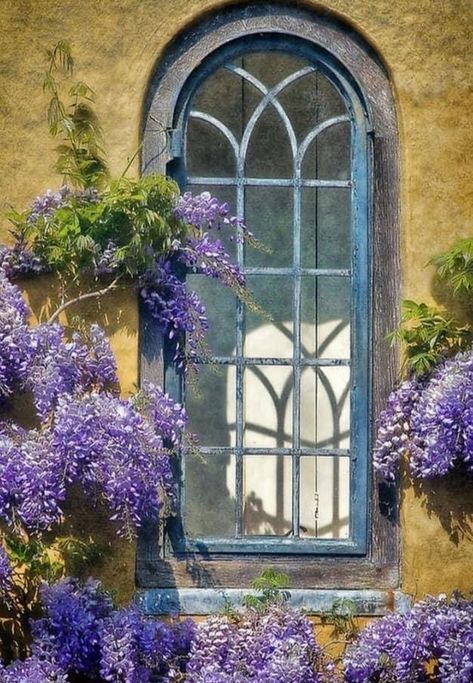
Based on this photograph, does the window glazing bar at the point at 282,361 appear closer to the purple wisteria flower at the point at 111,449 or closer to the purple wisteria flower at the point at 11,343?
the purple wisteria flower at the point at 111,449

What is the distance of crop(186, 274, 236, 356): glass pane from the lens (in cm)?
830

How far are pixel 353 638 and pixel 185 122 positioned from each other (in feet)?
7.61

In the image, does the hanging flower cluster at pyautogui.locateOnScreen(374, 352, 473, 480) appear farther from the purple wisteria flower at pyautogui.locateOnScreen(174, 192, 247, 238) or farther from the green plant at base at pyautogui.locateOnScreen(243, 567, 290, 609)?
the purple wisteria flower at pyautogui.locateOnScreen(174, 192, 247, 238)

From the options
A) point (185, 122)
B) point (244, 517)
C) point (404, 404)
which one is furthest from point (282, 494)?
point (185, 122)

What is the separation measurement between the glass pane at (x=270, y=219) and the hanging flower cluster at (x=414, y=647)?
1.67m

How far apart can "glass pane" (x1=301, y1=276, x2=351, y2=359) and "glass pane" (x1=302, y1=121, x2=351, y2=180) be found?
1.50 feet

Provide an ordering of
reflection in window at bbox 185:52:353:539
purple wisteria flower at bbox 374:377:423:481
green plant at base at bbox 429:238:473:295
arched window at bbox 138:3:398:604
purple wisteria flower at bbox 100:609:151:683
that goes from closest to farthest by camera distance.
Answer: purple wisteria flower at bbox 100:609:151:683 → green plant at base at bbox 429:238:473:295 → purple wisteria flower at bbox 374:377:423:481 → arched window at bbox 138:3:398:604 → reflection in window at bbox 185:52:353:539

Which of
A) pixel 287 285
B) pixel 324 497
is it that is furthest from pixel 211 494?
pixel 287 285

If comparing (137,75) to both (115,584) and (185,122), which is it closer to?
(185,122)

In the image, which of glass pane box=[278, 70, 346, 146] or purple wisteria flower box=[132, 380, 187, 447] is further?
glass pane box=[278, 70, 346, 146]

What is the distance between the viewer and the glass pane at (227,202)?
8.26 metres

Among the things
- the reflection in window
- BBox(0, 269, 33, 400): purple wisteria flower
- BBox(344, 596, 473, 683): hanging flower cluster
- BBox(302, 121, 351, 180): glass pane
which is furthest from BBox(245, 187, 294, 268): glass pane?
BBox(344, 596, 473, 683): hanging flower cluster

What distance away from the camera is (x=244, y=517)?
8.30m

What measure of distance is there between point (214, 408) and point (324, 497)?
24.4 inches
